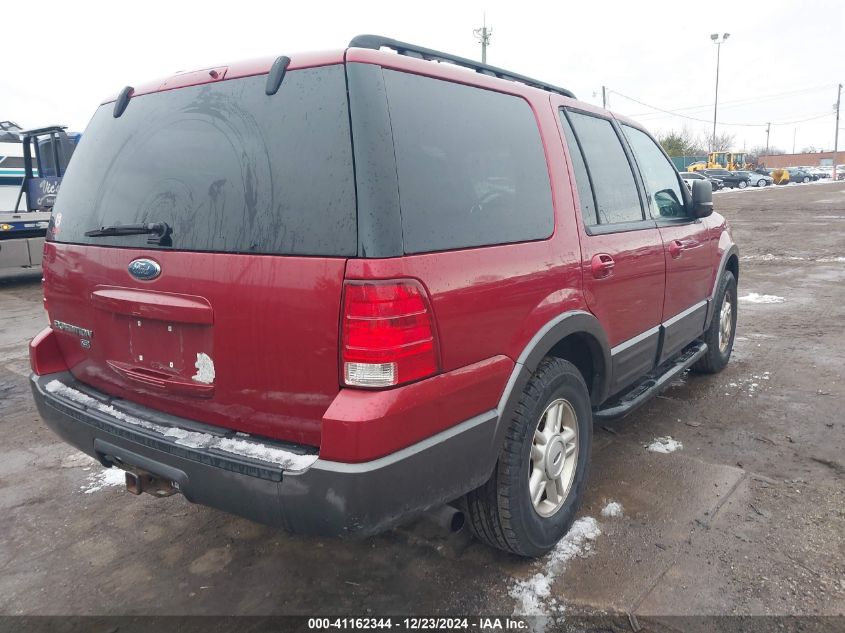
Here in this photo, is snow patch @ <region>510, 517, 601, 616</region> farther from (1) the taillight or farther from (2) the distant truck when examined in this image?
(2) the distant truck

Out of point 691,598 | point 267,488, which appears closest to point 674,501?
point 691,598

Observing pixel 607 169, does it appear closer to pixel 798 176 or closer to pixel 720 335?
pixel 720 335

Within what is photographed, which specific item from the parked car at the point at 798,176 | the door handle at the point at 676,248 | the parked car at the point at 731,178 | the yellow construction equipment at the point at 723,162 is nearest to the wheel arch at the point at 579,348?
the door handle at the point at 676,248

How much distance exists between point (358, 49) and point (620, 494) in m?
2.54

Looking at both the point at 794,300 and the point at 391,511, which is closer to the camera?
the point at 391,511

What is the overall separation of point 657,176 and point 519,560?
2.60 m

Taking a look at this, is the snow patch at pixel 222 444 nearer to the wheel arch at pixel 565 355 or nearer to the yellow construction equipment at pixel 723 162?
the wheel arch at pixel 565 355

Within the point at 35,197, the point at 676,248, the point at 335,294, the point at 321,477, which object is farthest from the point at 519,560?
the point at 35,197

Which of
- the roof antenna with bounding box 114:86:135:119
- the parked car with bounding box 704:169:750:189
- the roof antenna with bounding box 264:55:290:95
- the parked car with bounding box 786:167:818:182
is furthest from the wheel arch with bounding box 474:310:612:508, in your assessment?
the parked car with bounding box 786:167:818:182

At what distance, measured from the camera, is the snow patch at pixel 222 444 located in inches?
77.5

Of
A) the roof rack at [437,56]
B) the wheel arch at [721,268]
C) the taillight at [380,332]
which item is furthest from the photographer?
the wheel arch at [721,268]

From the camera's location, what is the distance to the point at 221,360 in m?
2.14

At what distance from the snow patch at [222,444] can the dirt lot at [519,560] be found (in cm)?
78

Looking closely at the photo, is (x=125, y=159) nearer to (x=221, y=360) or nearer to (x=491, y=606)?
(x=221, y=360)
